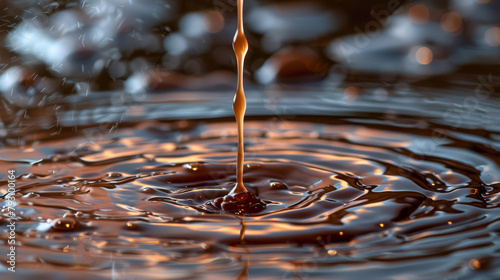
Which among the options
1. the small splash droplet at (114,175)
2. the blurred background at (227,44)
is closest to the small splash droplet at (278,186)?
the small splash droplet at (114,175)

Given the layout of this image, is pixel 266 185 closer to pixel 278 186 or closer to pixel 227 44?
pixel 278 186

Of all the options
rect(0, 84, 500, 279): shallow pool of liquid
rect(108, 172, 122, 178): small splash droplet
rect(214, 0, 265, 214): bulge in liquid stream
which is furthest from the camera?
rect(108, 172, 122, 178): small splash droplet

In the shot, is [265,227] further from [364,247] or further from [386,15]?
[386,15]

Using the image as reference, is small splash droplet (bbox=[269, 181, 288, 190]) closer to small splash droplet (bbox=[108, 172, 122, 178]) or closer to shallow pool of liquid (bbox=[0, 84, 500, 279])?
shallow pool of liquid (bbox=[0, 84, 500, 279])

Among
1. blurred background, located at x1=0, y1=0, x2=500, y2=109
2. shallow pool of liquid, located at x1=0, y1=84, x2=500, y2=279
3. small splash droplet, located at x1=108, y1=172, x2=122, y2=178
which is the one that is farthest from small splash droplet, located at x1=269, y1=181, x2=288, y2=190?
blurred background, located at x1=0, y1=0, x2=500, y2=109

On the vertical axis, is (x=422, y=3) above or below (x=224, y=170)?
above

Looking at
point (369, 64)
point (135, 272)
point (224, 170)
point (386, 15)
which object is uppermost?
point (386, 15)

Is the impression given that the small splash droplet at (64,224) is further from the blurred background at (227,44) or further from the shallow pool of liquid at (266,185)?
the blurred background at (227,44)

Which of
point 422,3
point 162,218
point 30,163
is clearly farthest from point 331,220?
point 422,3
